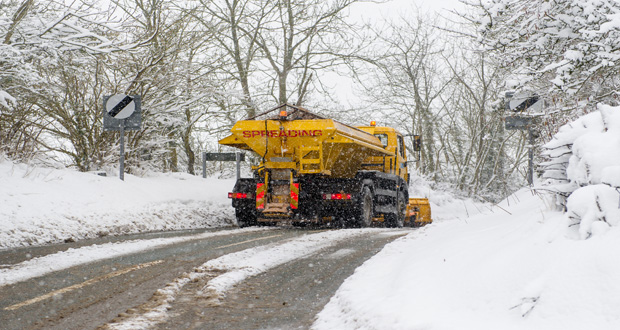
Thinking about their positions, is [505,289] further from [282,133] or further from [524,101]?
[282,133]

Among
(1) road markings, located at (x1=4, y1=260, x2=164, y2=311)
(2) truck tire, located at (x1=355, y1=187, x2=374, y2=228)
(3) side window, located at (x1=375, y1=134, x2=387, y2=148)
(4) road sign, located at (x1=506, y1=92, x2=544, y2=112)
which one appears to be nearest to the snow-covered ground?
(1) road markings, located at (x1=4, y1=260, x2=164, y2=311)

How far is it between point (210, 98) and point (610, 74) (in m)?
14.2

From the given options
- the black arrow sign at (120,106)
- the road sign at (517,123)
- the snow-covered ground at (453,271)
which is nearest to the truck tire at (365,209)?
the snow-covered ground at (453,271)

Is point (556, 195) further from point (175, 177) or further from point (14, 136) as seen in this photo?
point (175, 177)

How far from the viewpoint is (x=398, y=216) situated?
643 inches

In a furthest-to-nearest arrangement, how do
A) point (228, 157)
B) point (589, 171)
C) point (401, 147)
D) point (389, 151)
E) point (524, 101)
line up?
point (228, 157), point (401, 147), point (389, 151), point (524, 101), point (589, 171)

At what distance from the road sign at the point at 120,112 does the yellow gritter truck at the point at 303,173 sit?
224 centimetres

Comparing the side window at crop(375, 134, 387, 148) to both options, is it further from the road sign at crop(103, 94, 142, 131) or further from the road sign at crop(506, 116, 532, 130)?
the road sign at crop(103, 94, 142, 131)

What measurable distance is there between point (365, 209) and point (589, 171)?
9.46 meters

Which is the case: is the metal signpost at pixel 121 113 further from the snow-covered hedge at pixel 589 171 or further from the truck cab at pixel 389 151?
the snow-covered hedge at pixel 589 171

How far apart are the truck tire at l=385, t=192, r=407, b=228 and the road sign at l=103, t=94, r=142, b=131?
7170 millimetres

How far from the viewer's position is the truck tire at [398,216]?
15923 mm

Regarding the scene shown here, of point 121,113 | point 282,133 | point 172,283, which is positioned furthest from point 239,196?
point 172,283

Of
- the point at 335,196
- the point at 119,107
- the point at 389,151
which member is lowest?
the point at 335,196
